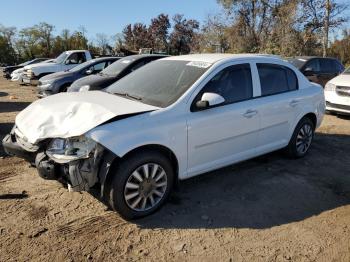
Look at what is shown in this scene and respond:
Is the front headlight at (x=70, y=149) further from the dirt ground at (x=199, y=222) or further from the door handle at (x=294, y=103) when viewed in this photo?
the door handle at (x=294, y=103)

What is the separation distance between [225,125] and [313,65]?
8.80 metres

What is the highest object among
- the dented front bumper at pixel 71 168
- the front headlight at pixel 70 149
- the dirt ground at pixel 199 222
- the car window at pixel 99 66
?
the car window at pixel 99 66

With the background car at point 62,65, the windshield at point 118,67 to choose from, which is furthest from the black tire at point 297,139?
the background car at point 62,65

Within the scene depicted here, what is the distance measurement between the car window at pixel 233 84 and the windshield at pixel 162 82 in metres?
0.20

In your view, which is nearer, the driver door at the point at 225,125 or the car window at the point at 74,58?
the driver door at the point at 225,125

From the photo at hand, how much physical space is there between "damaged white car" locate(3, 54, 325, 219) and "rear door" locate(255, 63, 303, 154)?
0.6 inches

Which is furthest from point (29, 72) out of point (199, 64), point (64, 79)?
point (199, 64)

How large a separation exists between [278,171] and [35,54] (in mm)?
57501

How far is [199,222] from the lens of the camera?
4109mm

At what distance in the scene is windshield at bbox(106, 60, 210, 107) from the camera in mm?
4527

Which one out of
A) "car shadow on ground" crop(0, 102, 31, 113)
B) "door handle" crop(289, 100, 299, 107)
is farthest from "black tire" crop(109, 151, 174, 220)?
"car shadow on ground" crop(0, 102, 31, 113)

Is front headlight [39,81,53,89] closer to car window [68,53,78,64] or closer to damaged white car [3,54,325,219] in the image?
car window [68,53,78,64]

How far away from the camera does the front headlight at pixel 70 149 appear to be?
12.4ft

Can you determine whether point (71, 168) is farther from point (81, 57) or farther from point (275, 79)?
point (81, 57)
